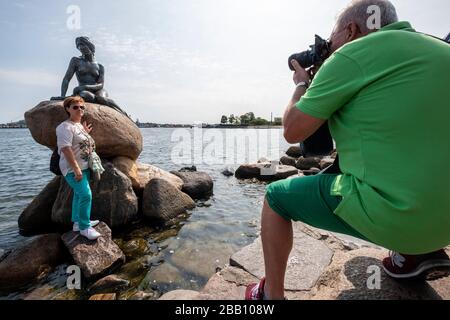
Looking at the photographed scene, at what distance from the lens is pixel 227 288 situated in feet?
8.58

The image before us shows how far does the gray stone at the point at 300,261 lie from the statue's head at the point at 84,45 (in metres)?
7.68

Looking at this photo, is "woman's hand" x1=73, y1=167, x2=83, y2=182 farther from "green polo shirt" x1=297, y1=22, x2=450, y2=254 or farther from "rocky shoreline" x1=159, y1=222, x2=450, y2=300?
"green polo shirt" x1=297, y1=22, x2=450, y2=254

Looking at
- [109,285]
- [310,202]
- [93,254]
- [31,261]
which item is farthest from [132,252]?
[310,202]

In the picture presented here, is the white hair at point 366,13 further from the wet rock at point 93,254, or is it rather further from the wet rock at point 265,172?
the wet rock at point 265,172

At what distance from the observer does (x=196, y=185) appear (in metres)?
8.80

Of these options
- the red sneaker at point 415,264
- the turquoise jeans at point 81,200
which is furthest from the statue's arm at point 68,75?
the red sneaker at point 415,264

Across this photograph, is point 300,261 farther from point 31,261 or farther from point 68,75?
point 68,75

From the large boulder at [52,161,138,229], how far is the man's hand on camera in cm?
514

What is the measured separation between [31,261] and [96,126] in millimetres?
3315

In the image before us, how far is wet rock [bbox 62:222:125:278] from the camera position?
155 inches

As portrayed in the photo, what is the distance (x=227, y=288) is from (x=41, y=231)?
5.45 m

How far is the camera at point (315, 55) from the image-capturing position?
1.96 meters
